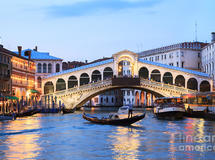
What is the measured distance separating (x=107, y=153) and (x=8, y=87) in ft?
103

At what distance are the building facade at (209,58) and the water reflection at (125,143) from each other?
37.9 meters

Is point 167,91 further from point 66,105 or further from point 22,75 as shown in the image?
point 22,75

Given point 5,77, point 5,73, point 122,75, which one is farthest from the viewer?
point 122,75

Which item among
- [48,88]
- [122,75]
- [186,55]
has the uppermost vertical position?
[186,55]

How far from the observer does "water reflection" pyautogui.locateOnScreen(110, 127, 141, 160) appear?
18094 mm

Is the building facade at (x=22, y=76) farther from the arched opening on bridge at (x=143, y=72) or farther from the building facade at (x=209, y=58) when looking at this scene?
the building facade at (x=209, y=58)

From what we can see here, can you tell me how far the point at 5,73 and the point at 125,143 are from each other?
28.4 meters

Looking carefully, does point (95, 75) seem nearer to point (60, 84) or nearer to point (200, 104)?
point (60, 84)

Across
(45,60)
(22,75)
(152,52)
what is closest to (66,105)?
(22,75)

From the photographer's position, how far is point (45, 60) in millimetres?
64000

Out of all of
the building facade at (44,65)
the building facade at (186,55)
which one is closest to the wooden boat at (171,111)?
the building facade at (44,65)

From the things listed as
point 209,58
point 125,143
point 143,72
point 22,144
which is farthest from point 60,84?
point 125,143

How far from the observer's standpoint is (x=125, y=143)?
2172 centimetres

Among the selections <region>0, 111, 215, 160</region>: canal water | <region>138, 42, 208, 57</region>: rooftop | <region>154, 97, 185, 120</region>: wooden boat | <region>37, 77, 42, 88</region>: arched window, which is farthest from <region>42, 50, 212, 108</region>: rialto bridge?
<region>0, 111, 215, 160</region>: canal water
